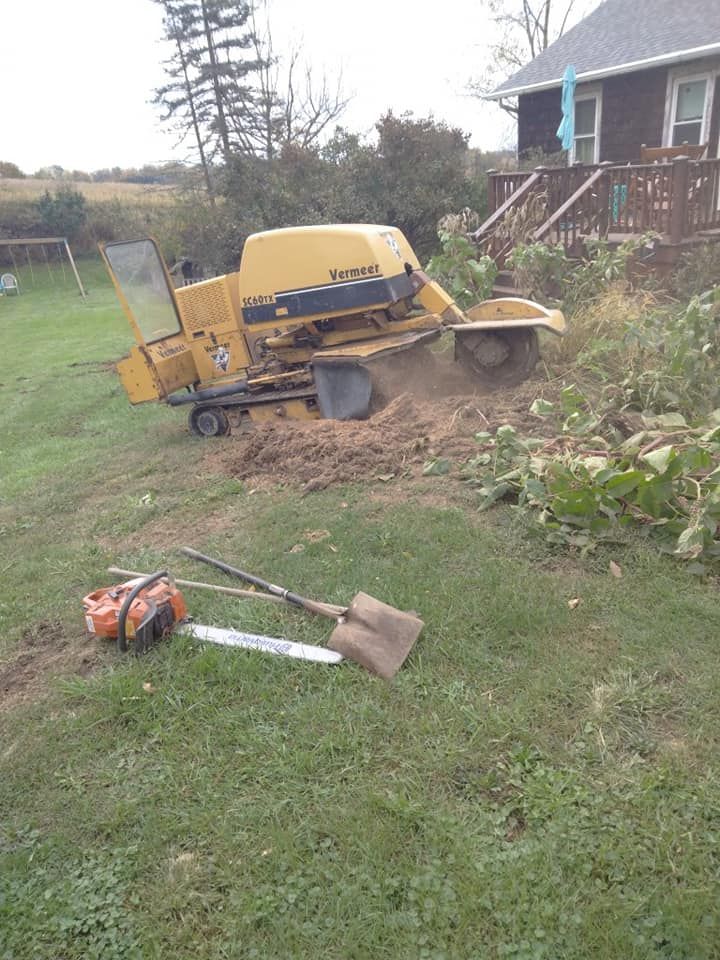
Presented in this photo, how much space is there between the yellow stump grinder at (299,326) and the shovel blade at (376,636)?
2959 millimetres

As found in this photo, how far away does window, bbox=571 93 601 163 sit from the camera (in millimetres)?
14094

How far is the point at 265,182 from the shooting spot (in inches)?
589

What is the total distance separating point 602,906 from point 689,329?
3.98 m

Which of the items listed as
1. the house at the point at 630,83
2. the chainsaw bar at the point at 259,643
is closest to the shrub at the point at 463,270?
the chainsaw bar at the point at 259,643

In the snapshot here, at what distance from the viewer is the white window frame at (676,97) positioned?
1191 cm

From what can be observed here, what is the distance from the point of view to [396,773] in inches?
103

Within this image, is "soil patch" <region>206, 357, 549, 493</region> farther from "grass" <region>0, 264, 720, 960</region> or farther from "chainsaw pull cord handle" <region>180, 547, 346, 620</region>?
"chainsaw pull cord handle" <region>180, 547, 346, 620</region>

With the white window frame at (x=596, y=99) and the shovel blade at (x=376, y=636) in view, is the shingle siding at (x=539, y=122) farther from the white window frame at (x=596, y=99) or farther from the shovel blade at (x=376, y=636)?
the shovel blade at (x=376, y=636)

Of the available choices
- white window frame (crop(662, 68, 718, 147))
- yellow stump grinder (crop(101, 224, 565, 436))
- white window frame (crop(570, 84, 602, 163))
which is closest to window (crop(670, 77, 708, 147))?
white window frame (crop(662, 68, 718, 147))

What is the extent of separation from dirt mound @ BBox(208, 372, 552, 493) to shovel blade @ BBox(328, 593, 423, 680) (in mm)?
1790

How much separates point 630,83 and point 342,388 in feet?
35.7

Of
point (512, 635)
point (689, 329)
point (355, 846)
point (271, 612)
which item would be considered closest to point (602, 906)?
point (355, 846)

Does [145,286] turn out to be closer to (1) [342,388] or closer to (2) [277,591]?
(1) [342,388]

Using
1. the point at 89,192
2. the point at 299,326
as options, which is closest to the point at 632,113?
the point at 299,326
